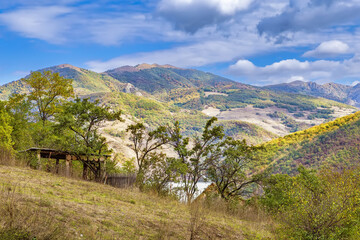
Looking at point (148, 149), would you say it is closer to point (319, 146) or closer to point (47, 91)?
point (47, 91)

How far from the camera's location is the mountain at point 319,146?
122438 millimetres

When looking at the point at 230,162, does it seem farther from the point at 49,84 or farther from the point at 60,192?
the point at 49,84

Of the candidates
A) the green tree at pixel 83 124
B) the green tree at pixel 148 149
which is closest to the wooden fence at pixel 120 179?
the green tree at pixel 148 149

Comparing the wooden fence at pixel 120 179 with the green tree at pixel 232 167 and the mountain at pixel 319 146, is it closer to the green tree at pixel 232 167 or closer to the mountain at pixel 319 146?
the green tree at pixel 232 167

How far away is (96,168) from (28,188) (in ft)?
45.3

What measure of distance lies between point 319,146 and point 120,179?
137 metres

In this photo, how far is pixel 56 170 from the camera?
68.6 feet

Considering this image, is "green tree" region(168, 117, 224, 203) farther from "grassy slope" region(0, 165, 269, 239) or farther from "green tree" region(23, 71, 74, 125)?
"green tree" region(23, 71, 74, 125)

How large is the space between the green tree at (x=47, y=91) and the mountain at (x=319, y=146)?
9526 centimetres

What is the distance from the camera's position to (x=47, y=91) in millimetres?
34875

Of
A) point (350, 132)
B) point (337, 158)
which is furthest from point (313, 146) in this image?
point (337, 158)

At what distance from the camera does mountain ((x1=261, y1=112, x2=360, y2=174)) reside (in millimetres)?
122438

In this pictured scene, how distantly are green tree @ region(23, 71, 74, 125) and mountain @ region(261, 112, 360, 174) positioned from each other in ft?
313

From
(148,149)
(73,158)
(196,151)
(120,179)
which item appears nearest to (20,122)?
(73,158)
